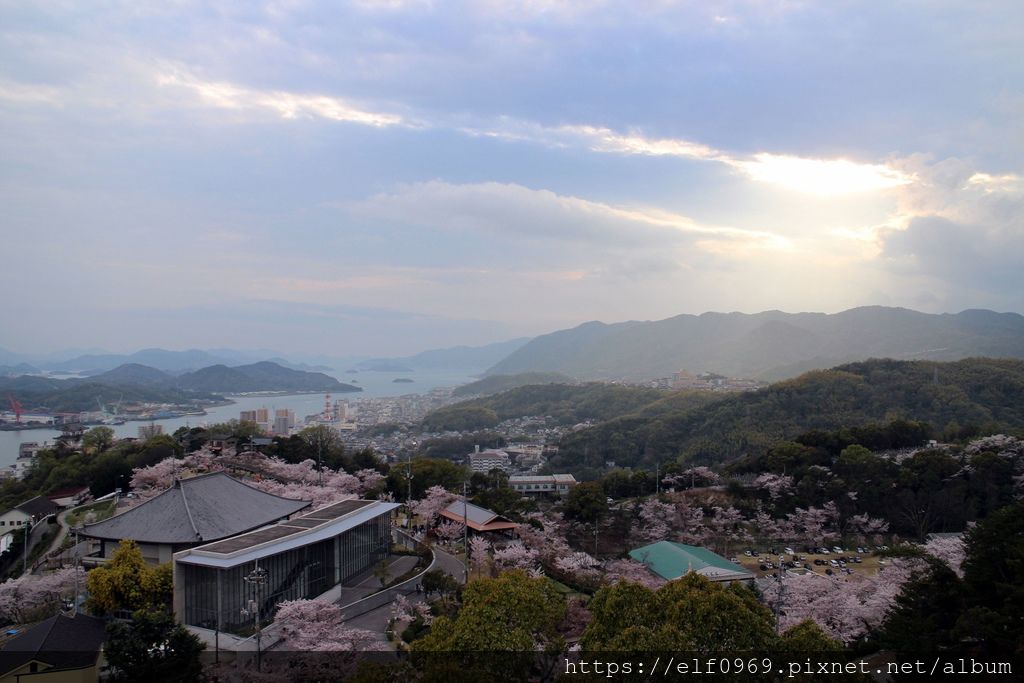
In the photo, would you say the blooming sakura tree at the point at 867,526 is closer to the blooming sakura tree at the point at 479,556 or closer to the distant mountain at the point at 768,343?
the blooming sakura tree at the point at 479,556

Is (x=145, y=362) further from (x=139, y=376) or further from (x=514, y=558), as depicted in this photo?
(x=514, y=558)

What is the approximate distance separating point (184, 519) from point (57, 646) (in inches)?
169

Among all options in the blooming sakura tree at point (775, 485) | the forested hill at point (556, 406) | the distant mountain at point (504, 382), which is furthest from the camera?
the distant mountain at point (504, 382)

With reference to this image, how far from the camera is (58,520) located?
72.5 feet

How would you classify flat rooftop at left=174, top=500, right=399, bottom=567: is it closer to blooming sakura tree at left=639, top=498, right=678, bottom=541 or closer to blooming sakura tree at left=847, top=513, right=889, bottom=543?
blooming sakura tree at left=639, top=498, right=678, bottom=541

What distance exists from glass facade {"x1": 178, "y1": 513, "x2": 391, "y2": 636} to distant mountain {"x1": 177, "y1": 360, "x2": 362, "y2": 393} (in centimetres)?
10255

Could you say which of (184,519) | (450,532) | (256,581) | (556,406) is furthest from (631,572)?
(556,406)

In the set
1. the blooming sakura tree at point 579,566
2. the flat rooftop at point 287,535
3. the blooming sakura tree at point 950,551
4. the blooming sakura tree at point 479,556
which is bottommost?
the blooming sakura tree at point 579,566

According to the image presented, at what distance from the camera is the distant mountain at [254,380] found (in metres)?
111

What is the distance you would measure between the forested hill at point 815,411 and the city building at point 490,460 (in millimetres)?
3625

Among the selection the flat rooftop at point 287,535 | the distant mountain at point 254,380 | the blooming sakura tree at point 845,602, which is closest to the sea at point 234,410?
the distant mountain at point 254,380

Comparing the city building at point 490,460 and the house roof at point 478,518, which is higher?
the house roof at point 478,518

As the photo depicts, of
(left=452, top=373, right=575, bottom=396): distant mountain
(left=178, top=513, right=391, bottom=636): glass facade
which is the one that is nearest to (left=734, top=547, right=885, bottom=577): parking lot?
(left=178, top=513, right=391, bottom=636): glass facade

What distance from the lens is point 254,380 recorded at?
392 ft
